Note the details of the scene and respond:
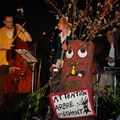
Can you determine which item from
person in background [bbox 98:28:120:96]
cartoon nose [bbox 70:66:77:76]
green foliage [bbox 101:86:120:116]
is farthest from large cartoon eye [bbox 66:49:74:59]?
person in background [bbox 98:28:120:96]

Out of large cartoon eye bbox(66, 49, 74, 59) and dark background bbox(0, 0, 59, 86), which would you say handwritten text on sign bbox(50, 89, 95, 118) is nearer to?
large cartoon eye bbox(66, 49, 74, 59)

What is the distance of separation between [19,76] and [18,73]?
2.0 inches

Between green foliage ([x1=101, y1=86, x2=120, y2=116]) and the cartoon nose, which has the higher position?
the cartoon nose

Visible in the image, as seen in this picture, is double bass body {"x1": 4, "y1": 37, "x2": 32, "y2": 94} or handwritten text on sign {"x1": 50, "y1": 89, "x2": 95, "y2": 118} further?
double bass body {"x1": 4, "y1": 37, "x2": 32, "y2": 94}

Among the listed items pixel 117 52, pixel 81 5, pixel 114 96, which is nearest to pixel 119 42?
pixel 117 52

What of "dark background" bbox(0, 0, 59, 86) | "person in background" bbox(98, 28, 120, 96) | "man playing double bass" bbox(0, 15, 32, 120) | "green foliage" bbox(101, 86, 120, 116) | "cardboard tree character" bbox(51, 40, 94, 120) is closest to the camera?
"cardboard tree character" bbox(51, 40, 94, 120)

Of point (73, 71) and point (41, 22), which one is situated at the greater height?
point (41, 22)

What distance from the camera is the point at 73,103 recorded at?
9.37 feet

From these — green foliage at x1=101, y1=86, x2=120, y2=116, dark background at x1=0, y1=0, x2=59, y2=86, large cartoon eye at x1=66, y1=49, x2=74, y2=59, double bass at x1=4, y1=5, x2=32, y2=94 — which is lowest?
green foliage at x1=101, y1=86, x2=120, y2=116

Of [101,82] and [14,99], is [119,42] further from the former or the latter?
[14,99]

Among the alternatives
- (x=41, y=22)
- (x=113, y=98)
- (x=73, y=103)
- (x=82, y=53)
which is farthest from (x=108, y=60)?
(x=73, y=103)

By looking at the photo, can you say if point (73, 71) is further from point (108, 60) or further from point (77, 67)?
point (108, 60)

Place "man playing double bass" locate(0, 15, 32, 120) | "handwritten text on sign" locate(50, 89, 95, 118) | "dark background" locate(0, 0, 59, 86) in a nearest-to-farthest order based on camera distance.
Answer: "handwritten text on sign" locate(50, 89, 95, 118), "man playing double bass" locate(0, 15, 32, 120), "dark background" locate(0, 0, 59, 86)

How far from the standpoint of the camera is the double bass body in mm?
4215
